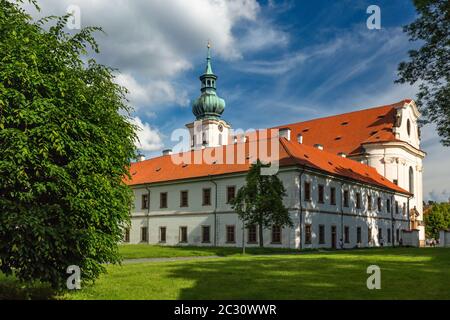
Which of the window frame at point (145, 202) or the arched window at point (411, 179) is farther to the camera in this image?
the arched window at point (411, 179)

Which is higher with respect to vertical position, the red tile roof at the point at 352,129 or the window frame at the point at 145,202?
the red tile roof at the point at 352,129

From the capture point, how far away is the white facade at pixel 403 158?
55094mm

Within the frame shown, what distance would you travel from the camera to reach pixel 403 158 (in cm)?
5616

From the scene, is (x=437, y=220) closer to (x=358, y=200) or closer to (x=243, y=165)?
(x=358, y=200)

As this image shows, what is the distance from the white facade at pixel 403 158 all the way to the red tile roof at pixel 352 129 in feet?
2.70

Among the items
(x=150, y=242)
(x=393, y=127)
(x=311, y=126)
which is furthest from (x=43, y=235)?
(x=311, y=126)

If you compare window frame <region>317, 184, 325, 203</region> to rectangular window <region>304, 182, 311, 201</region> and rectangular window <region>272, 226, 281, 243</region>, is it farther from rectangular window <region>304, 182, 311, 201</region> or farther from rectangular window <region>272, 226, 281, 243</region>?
rectangular window <region>272, 226, 281, 243</region>

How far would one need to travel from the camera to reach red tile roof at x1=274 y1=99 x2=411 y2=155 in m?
56.8

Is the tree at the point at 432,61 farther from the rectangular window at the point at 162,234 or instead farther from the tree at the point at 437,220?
the tree at the point at 437,220

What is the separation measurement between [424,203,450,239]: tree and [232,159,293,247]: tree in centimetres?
6083

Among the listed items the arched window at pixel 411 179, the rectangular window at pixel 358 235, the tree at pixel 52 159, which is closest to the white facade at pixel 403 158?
the arched window at pixel 411 179

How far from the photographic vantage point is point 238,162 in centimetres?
3978
